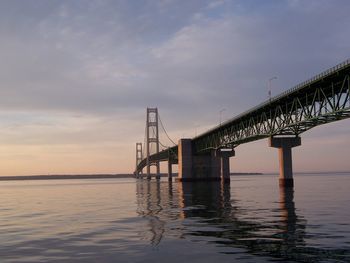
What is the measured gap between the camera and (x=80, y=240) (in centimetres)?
2228

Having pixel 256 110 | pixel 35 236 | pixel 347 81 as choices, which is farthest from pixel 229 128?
pixel 35 236

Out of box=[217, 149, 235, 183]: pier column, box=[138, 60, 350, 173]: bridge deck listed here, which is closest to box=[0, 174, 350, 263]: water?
box=[138, 60, 350, 173]: bridge deck

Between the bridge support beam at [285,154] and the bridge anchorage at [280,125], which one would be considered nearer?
the bridge anchorage at [280,125]

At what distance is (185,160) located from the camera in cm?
15800

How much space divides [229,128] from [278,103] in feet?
138

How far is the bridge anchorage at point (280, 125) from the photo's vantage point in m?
63.8

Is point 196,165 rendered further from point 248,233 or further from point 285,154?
point 248,233

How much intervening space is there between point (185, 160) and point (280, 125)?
74131 mm

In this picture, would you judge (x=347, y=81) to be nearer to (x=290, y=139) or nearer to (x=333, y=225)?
(x=290, y=139)

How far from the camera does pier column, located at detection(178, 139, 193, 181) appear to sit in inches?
6176

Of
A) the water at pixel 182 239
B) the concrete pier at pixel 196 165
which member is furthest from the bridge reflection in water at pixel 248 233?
the concrete pier at pixel 196 165

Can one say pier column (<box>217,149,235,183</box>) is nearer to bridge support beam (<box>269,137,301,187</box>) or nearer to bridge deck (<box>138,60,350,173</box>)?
bridge deck (<box>138,60,350,173</box>)

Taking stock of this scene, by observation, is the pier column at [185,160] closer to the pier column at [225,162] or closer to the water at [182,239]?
the pier column at [225,162]

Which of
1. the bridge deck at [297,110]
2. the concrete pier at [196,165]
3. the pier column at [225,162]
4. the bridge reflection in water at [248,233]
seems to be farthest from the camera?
the concrete pier at [196,165]
